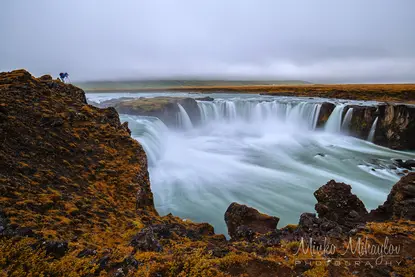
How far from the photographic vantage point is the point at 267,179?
62.8 ft

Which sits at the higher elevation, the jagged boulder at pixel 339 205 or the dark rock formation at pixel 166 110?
the dark rock formation at pixel 166 110

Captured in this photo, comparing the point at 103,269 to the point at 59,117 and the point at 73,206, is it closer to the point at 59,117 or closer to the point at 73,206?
the point at 73,206

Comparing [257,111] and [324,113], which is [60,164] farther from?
[257,111]

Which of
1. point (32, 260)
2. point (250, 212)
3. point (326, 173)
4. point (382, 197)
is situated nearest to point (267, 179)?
point (326, 173)

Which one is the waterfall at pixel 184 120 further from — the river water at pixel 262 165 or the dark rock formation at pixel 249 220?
the dark rock formation at pixel 249 220

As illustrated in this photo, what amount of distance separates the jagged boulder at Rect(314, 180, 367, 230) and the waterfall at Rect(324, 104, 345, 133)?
29.8 metres

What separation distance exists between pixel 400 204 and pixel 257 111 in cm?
3702

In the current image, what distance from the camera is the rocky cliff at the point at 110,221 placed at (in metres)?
4.15

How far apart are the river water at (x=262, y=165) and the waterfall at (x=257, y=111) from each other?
0.25m

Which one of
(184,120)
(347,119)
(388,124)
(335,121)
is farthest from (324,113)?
(184,120)

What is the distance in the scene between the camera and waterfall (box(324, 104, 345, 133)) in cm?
3475

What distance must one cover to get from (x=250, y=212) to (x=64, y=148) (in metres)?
6.99

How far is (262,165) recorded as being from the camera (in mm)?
22781

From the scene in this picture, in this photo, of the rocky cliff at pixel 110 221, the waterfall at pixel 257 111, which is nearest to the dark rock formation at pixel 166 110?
the waterfall at pixel 257 111
